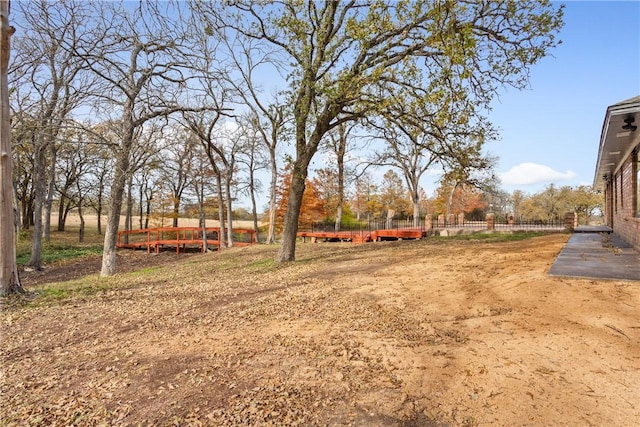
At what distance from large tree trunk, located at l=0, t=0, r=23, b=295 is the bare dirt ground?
3.07ft

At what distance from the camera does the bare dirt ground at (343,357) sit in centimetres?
294

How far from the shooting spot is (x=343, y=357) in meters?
3.87

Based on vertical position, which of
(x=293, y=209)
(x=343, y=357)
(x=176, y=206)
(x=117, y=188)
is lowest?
(x=343, y=357)

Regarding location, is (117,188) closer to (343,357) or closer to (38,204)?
(38,204)

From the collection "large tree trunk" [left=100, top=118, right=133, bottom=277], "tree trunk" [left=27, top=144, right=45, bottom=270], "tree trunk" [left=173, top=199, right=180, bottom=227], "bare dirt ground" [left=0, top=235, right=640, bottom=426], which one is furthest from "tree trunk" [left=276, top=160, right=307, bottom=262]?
"tree trunk" [left=173, top=199, right=180, bottom=227]

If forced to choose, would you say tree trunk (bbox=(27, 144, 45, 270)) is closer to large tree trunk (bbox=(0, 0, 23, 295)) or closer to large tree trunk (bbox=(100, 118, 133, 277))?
large tree trunk (bbox=(100, 118, 133, 277))

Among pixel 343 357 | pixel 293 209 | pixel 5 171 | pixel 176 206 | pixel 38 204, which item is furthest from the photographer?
pixel 176 206

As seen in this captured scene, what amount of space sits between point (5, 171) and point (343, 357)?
267 inches

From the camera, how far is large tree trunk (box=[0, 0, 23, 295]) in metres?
6.54

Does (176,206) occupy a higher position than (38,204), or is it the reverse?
(176,206)

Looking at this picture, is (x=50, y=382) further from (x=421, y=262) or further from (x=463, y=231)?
(x=463, y=231)

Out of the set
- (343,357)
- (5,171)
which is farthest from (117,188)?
(343,357)

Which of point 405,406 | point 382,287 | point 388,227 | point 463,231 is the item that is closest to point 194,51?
point 382,287

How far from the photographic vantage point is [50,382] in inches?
142
